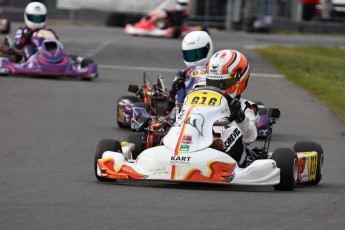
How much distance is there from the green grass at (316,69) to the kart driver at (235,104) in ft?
20.2

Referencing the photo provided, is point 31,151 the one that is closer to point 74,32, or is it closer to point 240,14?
point 74,32

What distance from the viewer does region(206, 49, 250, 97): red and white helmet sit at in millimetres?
9453

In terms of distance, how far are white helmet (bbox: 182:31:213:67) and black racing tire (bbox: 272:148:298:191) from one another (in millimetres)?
3734

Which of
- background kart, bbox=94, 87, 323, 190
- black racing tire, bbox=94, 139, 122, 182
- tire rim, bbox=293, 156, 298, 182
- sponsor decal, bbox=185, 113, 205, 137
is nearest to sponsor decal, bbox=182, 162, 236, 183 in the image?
background kart, bbox=94, 87, 323, 190

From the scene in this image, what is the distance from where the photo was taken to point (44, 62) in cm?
1898

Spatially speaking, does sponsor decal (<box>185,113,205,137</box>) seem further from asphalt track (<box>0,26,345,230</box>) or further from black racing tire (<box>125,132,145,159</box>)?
black racing tire (<box>125,132,145,159</box>)

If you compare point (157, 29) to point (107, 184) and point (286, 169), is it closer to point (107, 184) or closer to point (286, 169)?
point (107, 184)

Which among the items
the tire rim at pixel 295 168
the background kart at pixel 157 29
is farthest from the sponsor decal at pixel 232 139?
the background kart at pixel 157 29

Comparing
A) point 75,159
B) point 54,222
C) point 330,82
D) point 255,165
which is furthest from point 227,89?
point 330,82

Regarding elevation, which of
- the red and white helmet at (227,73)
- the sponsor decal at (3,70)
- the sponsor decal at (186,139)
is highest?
the red and white helmet at (227,73)

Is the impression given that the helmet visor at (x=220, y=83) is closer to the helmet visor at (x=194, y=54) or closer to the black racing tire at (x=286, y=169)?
the black racing tire at (x=286, y=169)

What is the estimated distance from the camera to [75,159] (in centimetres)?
1062

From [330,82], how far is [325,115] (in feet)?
18.0

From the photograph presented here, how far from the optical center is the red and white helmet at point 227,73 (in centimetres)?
945
